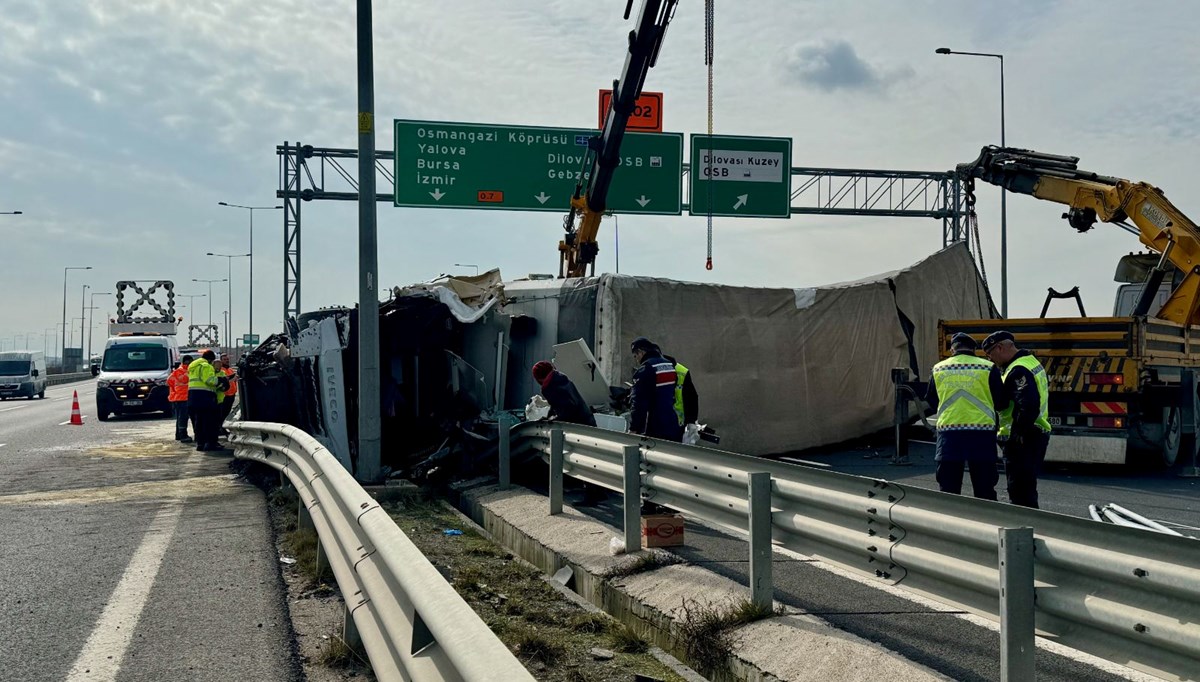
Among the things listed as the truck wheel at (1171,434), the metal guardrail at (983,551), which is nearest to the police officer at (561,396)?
the metal guardrail at (983,551)

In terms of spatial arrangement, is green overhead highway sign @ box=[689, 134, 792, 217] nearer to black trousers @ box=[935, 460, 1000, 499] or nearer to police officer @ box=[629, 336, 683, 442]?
police officer @ box=[629, 336, 683, 442]

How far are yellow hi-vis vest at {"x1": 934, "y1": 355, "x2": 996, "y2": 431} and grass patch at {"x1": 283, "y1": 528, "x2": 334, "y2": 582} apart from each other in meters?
4.37

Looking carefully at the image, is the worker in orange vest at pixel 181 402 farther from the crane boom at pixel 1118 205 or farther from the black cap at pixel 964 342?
the black cap at pixel 964 342

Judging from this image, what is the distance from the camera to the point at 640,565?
20.8 feet

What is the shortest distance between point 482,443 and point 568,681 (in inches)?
258

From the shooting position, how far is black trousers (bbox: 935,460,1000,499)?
755 centimetres

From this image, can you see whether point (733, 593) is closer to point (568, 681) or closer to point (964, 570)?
point (568, 681)

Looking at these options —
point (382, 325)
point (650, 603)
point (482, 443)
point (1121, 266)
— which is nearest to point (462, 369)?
point (382, 325)

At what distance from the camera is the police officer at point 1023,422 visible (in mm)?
7664

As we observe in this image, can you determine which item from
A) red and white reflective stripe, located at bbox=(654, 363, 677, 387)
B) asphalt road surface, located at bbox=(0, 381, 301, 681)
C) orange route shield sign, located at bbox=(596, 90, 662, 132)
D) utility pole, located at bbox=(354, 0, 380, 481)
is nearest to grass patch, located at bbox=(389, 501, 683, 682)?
asphalt road surface, located at bbox=(0, 381, 301, 681)

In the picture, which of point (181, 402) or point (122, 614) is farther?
point (181, 402)

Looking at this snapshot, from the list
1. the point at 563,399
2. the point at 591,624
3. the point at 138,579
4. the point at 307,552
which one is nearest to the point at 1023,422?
the point at 591,624

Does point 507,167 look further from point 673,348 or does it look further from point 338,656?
point 338,656

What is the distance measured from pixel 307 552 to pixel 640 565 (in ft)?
9.19
